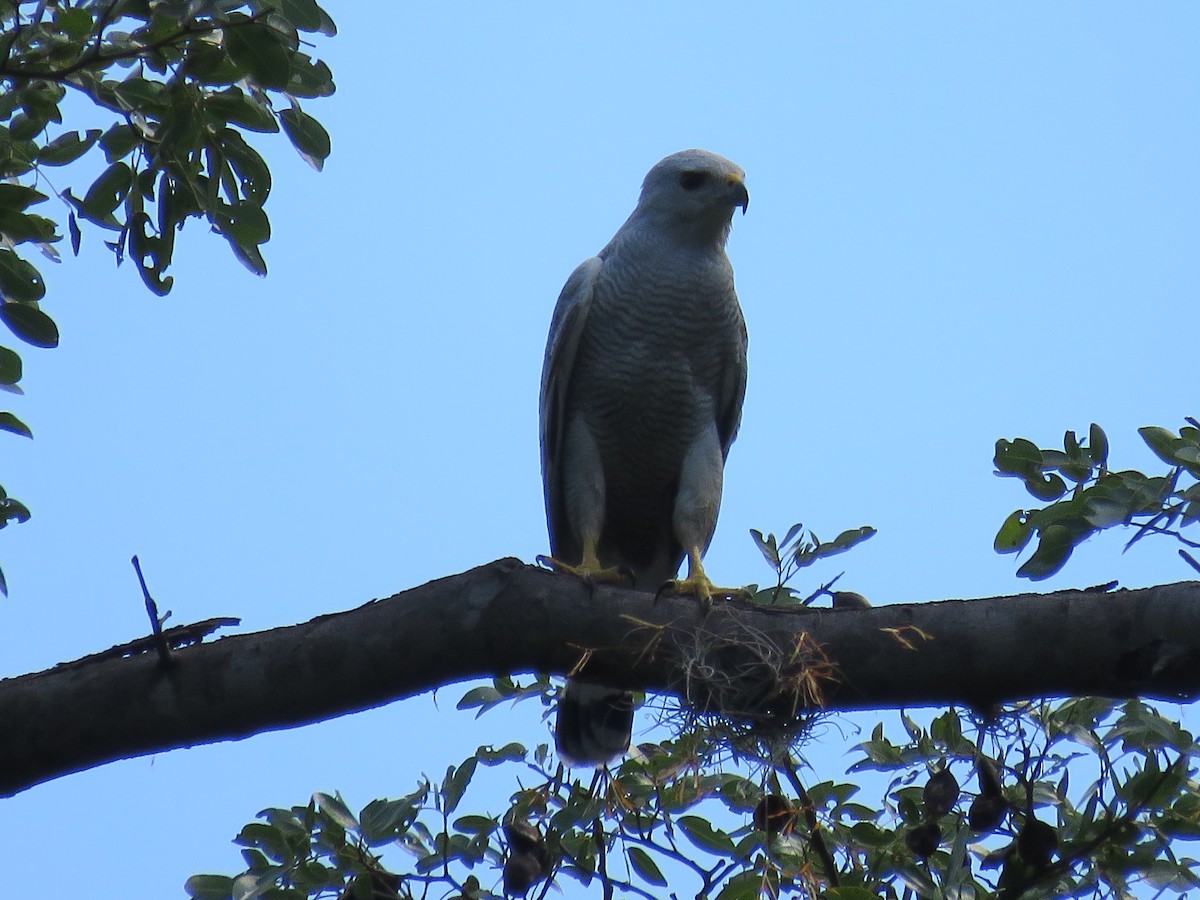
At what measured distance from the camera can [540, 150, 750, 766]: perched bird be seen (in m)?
5.24

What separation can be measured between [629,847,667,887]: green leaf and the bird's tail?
1018mm

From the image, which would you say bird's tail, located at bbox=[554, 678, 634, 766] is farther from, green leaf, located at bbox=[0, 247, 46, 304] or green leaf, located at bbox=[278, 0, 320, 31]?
green leaf, located at bbox=[278, 0, 320, 31]

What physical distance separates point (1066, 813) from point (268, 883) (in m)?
2.01

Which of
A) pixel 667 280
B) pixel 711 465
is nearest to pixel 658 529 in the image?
pixel 711 465

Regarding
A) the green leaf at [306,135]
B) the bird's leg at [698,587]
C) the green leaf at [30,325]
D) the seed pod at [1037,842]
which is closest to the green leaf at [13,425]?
the green leaf at [30,325]

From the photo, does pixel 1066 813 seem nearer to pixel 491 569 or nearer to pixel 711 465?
pixel 491 569

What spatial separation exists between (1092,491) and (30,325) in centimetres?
259

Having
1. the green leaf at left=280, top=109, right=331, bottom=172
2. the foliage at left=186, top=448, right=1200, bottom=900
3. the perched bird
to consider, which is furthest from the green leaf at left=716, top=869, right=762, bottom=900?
the green leaf at left=280, top=109, right=331, bottom=172

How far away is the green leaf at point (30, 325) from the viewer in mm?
3139

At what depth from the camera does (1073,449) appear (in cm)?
329

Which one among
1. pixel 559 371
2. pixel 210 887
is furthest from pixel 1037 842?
pixel 559 371

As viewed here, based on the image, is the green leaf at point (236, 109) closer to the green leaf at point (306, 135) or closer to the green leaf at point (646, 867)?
the green leaf at point (306, 135)

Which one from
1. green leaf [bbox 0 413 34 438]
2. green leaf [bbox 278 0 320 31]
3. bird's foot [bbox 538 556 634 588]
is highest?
green leaf [bbox 278 0 320 31]

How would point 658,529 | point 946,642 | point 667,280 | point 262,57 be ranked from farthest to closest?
point 658,529 → point 667,280 → point 946,642 → point 262,57
